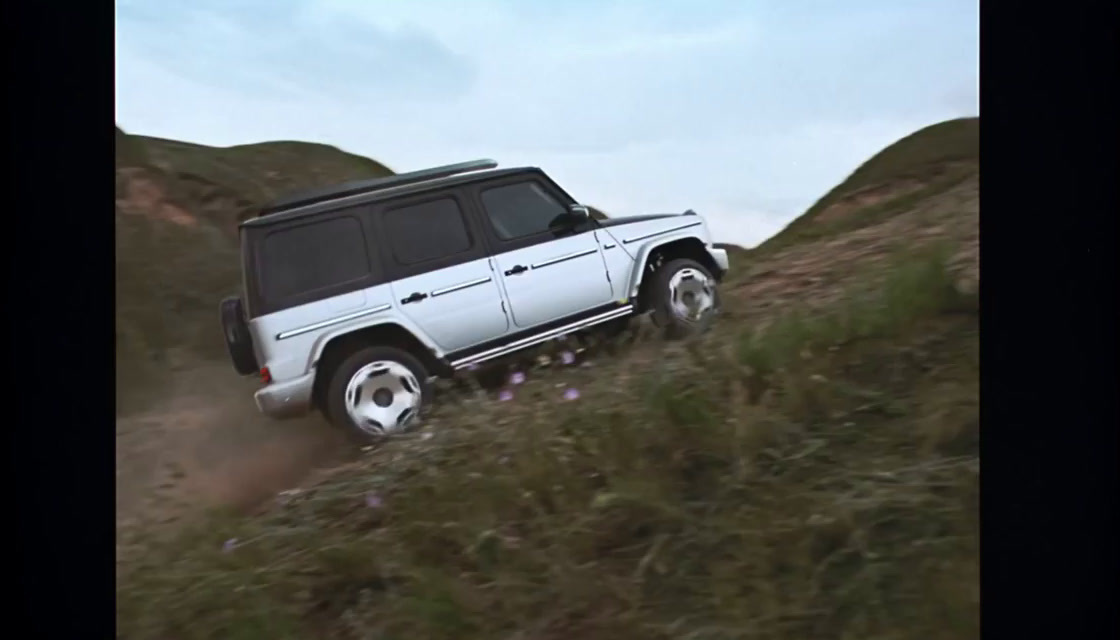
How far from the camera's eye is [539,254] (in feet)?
5.16

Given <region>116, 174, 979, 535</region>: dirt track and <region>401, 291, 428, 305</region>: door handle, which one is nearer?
<region>116, 174, 979, 535</region>: dirt track

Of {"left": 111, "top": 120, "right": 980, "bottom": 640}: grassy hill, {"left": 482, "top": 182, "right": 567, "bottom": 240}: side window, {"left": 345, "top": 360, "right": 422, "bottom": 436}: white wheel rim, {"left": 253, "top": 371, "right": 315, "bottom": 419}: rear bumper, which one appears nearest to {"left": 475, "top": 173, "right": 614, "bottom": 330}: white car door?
{"left": 482, "top": 182, "right": 567, "bottom": 240}: side window

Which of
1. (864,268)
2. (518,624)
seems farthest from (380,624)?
(864,268)

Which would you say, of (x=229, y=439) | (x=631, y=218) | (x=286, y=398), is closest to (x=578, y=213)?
(x=631, y=218)

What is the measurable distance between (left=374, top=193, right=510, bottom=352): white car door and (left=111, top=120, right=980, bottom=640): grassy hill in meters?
0.12

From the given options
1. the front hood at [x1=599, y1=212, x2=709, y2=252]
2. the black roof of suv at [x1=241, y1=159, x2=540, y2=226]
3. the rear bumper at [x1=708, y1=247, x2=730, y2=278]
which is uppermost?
the black roof of suv at [x1=241, y1=159, x2=540, y2=226]

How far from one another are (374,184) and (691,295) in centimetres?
58

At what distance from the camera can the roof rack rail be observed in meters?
1.52

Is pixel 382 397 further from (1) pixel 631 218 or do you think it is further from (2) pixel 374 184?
(1) pixel 631 218

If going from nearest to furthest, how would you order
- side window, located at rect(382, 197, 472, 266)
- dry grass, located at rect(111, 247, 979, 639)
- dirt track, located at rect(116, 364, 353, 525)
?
dry grass, located at rect(111, 247, 979, 639) → dirt track, located at rect(116, 364, 353, 525) → side window, located at rect(382, 197, 472, 266)

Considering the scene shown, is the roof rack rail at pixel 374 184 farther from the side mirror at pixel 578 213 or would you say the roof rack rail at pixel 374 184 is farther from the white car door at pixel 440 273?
the side mirror at pixel 578 213

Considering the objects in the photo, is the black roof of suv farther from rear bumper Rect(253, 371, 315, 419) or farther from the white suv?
rear bumper Rect(253, 371, 315, 419)
